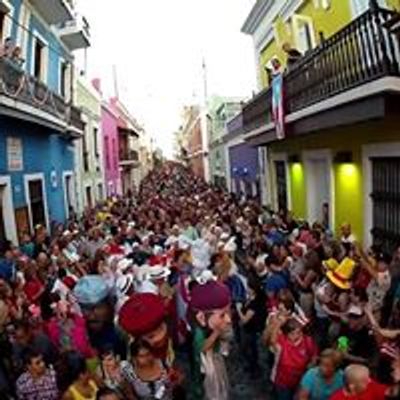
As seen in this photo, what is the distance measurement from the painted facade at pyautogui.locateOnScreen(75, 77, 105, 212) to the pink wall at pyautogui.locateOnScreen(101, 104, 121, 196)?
2113mm

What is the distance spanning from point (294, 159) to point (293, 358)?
12.4 meters

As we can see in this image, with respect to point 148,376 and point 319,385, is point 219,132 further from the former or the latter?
Answer: point 148,376

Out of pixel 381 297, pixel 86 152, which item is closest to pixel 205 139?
pixel 86 152

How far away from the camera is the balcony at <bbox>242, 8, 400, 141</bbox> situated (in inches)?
311

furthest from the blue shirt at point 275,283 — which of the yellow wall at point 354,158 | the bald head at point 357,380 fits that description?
the yellow wall at point 354,158

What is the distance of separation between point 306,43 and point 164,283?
9.65m

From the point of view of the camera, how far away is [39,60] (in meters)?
18.6

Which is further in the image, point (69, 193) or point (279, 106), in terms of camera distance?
point (69, 193)

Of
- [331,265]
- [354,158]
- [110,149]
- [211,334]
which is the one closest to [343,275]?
[331,265]

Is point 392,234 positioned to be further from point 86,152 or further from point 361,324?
point 86,152

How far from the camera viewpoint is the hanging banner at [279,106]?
43.7 feet

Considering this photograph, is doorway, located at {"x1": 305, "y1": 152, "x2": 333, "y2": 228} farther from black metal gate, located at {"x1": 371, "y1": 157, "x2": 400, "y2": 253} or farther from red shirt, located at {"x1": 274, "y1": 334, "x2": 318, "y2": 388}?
red shirt, located at {"x1": 274, "y1": 334, "x2": 318, "y2": 388}

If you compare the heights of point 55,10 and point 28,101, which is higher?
point 55,10

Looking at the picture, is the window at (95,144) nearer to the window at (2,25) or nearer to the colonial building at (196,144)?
the window at (2,25)
